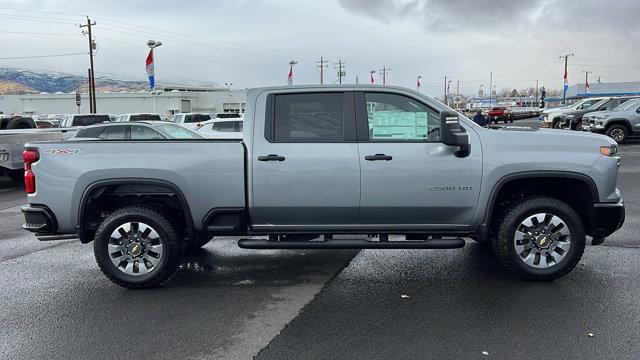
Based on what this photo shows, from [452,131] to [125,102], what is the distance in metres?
63.0

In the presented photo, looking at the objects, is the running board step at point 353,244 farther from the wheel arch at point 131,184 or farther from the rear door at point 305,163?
the wheel arch at point 131,184

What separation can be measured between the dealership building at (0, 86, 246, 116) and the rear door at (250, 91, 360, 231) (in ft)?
181

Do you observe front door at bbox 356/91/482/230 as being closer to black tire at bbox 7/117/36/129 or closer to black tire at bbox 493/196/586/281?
black tire at bbox 493/196/586/281

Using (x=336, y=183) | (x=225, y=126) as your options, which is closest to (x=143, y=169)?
(x=336, y=183)

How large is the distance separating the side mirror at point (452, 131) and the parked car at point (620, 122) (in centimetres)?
1768

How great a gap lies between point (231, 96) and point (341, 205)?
61198 millimetres

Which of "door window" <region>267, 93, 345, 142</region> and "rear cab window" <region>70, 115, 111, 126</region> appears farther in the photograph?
"rear cab window" <region>70, 115, 111, 126</region>

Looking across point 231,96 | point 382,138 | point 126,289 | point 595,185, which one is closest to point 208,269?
point 126,289

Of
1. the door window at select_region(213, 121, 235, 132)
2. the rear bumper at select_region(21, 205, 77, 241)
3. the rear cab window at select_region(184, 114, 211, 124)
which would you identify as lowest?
the rear bumper at select_region(21, 205, 77, 241)

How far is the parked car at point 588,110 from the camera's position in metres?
22.0

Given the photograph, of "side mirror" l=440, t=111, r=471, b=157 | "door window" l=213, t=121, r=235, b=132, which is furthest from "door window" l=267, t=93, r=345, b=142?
"door window" l=213, t=121, r=235, b=132

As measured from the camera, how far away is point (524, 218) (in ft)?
16.8

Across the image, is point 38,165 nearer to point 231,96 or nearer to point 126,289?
point 126,289

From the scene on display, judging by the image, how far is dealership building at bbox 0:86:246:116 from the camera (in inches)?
2366
